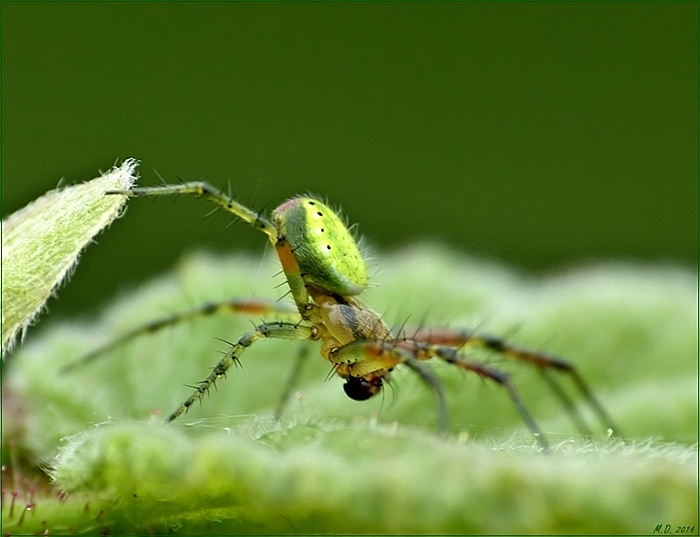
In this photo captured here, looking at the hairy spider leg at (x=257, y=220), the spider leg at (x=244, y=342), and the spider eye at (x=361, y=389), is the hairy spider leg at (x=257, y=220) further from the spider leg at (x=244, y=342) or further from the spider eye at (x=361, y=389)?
the spider eye at (x=361, y=389)

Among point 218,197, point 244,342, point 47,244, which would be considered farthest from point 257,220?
point 47,244

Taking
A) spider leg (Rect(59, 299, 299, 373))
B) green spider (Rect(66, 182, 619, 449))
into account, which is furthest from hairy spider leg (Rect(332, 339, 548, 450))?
spider leg (Rect(59, 299, 299, 373))

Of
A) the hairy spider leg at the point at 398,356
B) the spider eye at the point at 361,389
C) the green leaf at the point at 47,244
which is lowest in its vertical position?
the green leaf at the point at 47,244

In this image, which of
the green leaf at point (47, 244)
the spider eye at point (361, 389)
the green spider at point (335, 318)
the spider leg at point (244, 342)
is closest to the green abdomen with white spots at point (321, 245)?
the green spider at point (335, 318)

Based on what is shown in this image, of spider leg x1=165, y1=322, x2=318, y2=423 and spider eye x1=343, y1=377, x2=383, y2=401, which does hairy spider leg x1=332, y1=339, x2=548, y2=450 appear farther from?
spider leg x1=165, y1=322, x2=318, y2=423

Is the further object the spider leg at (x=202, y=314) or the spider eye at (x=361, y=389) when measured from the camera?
the spider leg at (x=202, y=314)

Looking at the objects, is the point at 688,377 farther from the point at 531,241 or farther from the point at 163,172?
the point at 531,241

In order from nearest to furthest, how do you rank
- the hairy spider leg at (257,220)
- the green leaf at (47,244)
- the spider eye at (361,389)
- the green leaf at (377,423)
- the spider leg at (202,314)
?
the green leaf at (377,423)
the green leaf at (47,244)
the hairy spider leg at (257,220)
the spider eye at (361,389)
the spider leg at (202,314)
